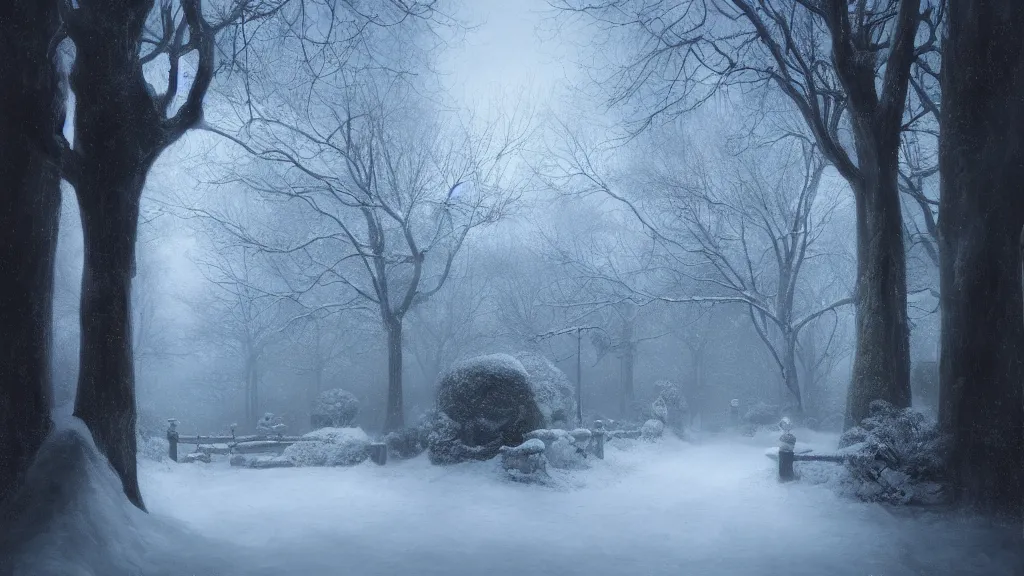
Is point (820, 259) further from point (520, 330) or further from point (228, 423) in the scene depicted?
point (228, 423)

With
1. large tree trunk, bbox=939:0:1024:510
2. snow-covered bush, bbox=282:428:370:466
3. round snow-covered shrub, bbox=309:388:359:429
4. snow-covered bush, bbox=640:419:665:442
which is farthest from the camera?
round snow-covered shrub, bbox=309:388:359:429

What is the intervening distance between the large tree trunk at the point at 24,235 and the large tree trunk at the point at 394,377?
9764 millimetres

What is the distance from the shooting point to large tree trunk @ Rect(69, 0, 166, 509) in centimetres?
600

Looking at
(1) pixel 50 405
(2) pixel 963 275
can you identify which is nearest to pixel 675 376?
(2) pixel 963 275

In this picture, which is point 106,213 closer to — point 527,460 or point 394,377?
point 527,460

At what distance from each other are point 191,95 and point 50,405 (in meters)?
3.34

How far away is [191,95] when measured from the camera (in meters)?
6.54

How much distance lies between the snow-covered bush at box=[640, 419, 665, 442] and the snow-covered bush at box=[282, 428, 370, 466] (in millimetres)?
8714

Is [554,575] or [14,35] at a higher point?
[14,35]

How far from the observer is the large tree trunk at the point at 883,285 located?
27.8 ft

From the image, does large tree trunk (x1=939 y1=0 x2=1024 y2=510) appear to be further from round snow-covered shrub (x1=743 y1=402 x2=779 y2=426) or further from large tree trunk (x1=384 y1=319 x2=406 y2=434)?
round snow-covered shrub (x1=743 y1=402 x2=779 y2=426)

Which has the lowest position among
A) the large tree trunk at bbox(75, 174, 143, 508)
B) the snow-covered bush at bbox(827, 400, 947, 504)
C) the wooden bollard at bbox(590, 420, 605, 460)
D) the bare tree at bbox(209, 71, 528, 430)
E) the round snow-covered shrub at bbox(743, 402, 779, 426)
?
the round snow-covered shrub at bbox(743, 402, 779, 426)

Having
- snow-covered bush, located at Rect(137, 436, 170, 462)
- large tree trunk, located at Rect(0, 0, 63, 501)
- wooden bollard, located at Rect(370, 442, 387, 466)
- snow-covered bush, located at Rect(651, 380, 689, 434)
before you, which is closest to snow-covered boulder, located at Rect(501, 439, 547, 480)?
wooden bollard, located at Rect(370, 442, 387, 466)

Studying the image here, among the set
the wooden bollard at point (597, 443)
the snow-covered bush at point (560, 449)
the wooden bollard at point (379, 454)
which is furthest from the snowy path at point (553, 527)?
the wooden bollard at point (597, 443)
